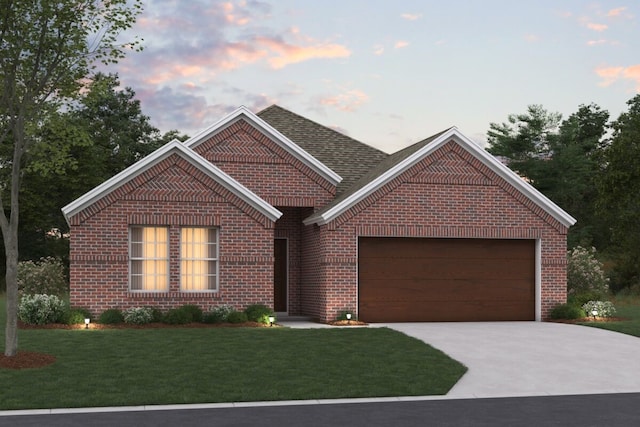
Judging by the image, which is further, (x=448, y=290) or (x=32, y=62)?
(x=448, y=290)

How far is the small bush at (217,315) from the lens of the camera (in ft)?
74.0

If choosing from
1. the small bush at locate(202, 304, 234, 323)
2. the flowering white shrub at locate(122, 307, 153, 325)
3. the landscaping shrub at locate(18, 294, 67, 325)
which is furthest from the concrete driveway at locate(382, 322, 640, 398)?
the landscaping shrub at locate(18, 294, 67, 325)

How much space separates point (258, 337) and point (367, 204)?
682 centimetres

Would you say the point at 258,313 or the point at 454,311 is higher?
the point at 258,313

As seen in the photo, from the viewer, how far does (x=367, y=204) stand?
80.3ft

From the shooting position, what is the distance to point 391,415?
11000 millimetres

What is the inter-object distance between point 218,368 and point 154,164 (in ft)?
31.8

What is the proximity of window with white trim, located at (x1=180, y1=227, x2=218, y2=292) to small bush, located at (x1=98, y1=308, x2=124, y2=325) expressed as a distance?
6.40ft

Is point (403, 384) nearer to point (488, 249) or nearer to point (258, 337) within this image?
point (258, 337)

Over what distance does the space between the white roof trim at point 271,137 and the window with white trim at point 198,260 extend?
395 centimetres

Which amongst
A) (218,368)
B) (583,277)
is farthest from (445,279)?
(218,368)

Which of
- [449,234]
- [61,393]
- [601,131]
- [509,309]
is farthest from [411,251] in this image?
[601,131]

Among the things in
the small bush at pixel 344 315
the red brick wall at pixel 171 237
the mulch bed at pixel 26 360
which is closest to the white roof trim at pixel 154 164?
the red brick wall at pixel 171 237

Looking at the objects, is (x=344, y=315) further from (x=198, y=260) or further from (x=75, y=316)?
(x=75, y=316)
